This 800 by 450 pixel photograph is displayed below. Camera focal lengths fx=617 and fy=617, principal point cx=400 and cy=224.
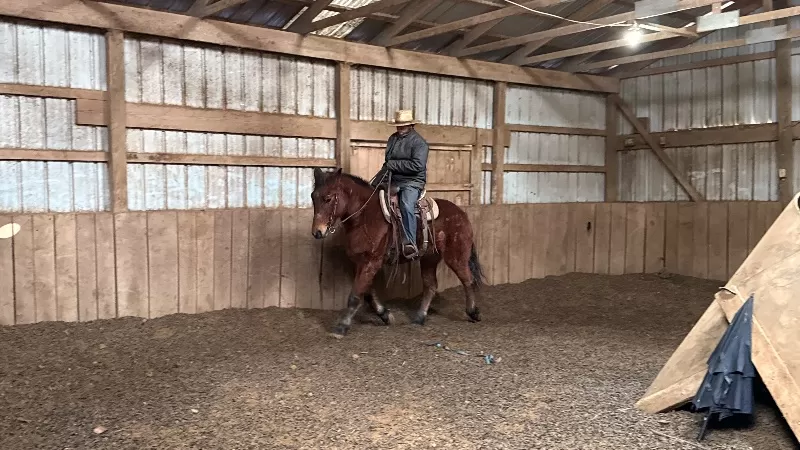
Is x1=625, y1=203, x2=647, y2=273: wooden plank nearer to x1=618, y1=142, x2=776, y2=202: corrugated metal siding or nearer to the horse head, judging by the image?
x1=618, y1=142, x2=776, y2=202: corrugated metal siding

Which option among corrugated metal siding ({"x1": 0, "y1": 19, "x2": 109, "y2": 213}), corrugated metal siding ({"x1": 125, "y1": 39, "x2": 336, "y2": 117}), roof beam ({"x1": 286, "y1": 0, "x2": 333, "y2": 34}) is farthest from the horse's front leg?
roof beam ({"x1": 286, "y1": 0, "x2": 333, "y2": 34})

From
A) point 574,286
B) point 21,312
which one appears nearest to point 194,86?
point 21,312

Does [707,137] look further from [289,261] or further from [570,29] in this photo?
[289,261]

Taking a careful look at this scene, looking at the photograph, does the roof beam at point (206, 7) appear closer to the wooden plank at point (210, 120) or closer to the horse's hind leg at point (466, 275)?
the wooden plank at point (210, 120)

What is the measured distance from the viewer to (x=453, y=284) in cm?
799

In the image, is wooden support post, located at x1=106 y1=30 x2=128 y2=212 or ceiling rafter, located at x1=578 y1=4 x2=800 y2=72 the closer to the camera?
wooden support post, located at x1=106 y1=30 x2=128 y2=212

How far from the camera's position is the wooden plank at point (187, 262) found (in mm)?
6008

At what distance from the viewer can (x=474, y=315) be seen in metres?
6.68

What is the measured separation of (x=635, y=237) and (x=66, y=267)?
749 centimetres

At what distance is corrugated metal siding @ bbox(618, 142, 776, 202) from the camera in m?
8.15

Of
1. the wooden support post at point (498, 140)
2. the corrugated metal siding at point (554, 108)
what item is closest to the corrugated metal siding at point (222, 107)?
the wooden support post at point (498, 140)

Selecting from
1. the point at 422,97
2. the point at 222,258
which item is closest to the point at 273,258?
the point at 222,258

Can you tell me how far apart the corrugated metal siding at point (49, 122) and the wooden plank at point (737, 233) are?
761cm

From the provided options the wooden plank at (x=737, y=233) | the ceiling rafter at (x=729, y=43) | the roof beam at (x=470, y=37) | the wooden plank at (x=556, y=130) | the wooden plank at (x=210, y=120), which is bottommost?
the wooden plank at (x=737, y=233)
